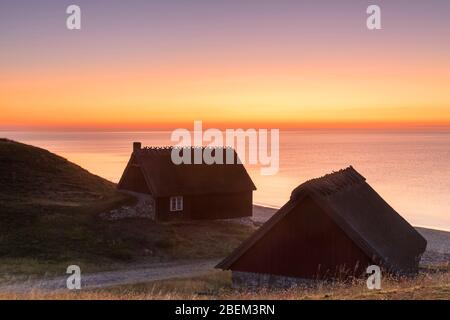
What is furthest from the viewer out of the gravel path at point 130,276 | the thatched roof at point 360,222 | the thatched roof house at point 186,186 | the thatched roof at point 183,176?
the thatched roof at point 183,176

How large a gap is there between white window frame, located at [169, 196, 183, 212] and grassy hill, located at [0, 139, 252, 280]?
1.40 metres

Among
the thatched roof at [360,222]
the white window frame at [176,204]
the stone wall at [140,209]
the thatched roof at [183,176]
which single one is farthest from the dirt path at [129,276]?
the thatched roof at [183,176]

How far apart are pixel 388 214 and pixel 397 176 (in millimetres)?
131622

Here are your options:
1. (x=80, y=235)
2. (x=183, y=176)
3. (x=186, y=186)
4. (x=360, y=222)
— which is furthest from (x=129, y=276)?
(x=183, y=176)

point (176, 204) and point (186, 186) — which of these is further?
point (186, 186)

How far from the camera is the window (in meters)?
51.0

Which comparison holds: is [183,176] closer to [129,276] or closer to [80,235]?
[80,235]

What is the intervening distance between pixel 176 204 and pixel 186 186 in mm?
2032

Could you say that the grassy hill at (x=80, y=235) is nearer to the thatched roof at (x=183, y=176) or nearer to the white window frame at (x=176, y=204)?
the white window frame at (x=176, y=204)

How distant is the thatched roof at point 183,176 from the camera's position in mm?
50906

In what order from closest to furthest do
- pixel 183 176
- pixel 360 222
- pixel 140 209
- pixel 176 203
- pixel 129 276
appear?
1. pixel 360 222
2. pixel 129 276
3. pixel 140 209
4. pixel 176 203
5. pixel 183 176

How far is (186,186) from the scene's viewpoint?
51.9 metres

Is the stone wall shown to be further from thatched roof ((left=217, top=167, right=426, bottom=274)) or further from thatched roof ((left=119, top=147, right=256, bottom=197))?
thatched roof ((left=217, top=167, right=426, bottom=274))
